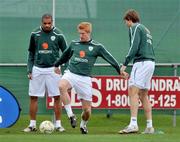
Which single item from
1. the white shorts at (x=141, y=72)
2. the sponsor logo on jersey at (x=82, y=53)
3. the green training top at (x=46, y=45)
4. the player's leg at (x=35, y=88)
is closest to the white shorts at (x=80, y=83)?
the sponsor logo on jersey at (x=82, y=53)

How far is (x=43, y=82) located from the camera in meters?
14.6

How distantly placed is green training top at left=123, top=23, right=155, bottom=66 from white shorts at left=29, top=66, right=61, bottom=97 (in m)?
1.75

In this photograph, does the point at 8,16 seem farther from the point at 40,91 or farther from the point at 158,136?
the point at 158,136

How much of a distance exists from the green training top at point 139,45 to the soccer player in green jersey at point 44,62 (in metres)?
1.54

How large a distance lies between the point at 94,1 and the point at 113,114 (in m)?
2.42

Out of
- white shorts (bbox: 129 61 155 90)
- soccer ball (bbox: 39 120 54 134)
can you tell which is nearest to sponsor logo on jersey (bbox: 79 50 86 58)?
white shorts (bbox: 129 61 155 90)

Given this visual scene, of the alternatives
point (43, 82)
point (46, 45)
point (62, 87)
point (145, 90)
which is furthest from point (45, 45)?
point (145, 90)

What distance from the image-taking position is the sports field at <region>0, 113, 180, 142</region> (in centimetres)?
1205

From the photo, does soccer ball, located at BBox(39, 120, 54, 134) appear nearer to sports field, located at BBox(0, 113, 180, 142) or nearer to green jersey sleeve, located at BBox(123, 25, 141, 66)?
sports field, located at BBox(0, 113, 180, 142)

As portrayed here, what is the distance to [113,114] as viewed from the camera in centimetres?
1688

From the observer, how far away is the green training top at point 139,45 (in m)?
13.3

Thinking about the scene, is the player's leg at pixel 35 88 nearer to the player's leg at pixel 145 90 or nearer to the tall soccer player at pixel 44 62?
the tall soccer player at pixel 44 62

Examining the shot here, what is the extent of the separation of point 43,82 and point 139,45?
2117 millimetres

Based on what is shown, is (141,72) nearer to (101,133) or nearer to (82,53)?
(82,53)
